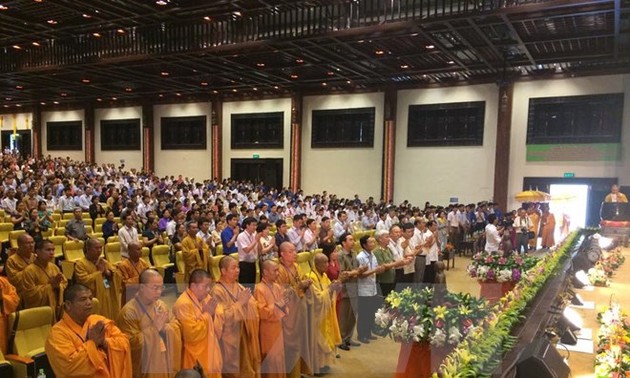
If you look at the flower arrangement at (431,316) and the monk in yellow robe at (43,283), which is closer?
the flower arrangement at (431,316)

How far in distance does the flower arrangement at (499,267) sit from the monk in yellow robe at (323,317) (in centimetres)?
234

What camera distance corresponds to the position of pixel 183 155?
23.7 metres

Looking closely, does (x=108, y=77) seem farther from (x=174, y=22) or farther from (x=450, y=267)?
(x=450, y=267)

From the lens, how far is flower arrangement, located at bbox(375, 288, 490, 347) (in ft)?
12.8

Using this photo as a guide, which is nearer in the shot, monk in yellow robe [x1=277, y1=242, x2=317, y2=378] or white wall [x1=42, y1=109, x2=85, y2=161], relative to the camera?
monk in yellow robe [x1=277, y1=242, x2=317, y2=378]

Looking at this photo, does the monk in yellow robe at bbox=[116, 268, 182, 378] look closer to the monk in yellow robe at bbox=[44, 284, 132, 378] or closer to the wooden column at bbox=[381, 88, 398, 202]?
the monk in yellow robe at bbox=[44, 284, 132, 378]

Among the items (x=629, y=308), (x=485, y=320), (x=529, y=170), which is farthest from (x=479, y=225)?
(x=485, y=320)

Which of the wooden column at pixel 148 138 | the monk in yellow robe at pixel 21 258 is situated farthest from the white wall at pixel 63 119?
the monk in yellow robe at pixel 21 258

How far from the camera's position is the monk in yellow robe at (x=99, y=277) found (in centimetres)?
555

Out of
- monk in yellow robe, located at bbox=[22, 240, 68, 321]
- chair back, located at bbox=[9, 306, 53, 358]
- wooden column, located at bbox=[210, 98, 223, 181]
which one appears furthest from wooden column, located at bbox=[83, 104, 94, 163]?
chair back, located at bbox=[9, 306, 53, 358]

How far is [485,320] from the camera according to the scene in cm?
382

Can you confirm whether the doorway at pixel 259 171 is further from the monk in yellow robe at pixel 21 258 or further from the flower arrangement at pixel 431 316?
the flower arrangement at pixel 431 316

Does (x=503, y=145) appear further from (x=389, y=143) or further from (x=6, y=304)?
(x=6, y=304)

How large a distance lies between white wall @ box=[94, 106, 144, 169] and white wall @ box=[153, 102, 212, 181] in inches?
48.2
